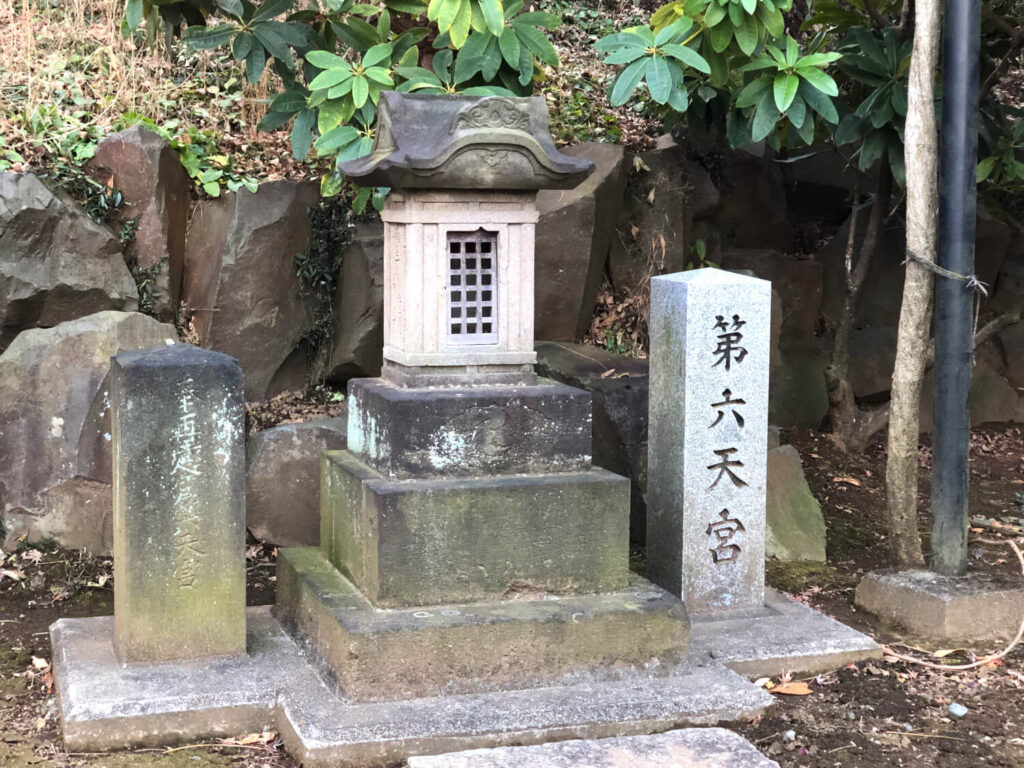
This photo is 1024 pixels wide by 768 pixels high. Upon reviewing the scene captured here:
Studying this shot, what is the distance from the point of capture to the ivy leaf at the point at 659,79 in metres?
5.41

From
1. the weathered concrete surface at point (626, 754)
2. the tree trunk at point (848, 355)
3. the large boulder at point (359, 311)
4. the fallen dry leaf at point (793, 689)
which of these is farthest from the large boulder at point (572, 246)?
the weathered concrete surface at point (626, 754)

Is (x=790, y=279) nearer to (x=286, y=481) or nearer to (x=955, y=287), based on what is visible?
(x=955, y=287)

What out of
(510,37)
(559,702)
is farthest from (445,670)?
(510,37)

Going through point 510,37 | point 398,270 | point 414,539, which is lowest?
point 414,539

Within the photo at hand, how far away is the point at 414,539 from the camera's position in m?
4.78

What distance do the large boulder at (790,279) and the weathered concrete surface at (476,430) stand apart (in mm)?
4569

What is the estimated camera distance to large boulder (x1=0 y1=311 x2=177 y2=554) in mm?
6363

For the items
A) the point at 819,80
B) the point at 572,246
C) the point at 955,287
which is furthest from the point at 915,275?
the point at 572,246

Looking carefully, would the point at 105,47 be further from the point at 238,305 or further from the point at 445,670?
the point at 445,670

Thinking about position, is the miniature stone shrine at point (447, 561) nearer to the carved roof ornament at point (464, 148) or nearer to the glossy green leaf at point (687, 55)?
the carved roof ornament at point (464, 148)

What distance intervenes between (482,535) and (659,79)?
238 cm

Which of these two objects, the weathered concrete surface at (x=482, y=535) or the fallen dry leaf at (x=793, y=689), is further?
the fallen dry leaf at (x=793, y=689)

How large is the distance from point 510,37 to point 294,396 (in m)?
3.18

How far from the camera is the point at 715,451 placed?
5.56 meters
